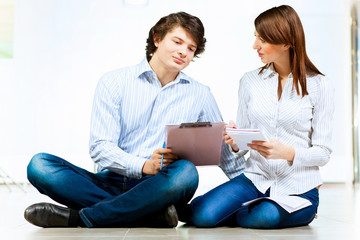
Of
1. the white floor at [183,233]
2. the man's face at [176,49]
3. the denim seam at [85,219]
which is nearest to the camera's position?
the white floor at [183,233]

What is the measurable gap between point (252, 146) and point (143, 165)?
46 centimetres

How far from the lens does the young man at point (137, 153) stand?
6.04 feet

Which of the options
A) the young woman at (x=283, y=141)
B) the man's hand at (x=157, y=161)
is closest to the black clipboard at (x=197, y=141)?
the man's hand at (x=157, y=161)

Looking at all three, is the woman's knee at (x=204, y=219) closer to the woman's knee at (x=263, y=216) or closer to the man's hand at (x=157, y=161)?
the woman's knee at (x=263, y=216)

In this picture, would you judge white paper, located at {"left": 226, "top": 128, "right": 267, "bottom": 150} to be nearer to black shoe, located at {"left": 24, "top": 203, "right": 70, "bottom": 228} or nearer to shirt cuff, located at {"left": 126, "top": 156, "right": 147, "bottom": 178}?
shirt cuff, located at {"left": 126, "top": 156, "right": 147, "bottom": 178}

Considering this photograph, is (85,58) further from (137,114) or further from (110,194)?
(110,194)

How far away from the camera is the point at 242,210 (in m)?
2.00

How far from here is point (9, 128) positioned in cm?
626

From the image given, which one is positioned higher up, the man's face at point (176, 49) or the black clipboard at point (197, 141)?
the man's face at point (176, 49)

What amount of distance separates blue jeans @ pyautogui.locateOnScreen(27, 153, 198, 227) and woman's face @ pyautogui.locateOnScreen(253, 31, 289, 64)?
58 cm

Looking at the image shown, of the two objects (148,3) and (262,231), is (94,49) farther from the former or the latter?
(262,231)

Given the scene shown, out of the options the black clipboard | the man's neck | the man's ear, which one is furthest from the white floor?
the man's ear

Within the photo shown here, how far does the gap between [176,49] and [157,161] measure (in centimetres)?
53

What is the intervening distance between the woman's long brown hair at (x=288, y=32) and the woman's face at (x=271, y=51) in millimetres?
24
